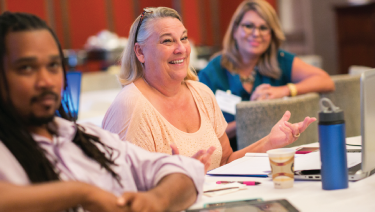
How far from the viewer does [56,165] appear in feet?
3.19

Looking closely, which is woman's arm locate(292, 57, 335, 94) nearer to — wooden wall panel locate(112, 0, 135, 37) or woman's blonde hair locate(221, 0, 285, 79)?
woman's blonde hair locate(221, 0, 285, 79)

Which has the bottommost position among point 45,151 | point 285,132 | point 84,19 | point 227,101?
point 227,101

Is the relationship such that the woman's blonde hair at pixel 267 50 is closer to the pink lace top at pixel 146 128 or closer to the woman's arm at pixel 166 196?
the pink lace top at pixel 146 128

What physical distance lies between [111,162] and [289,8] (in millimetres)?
8781

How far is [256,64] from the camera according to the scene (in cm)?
303

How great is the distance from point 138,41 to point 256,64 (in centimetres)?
133

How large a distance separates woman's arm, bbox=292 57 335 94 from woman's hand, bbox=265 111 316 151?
1.19 m

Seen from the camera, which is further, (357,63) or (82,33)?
(357,63)

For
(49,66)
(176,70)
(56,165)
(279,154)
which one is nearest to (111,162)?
(56,165)

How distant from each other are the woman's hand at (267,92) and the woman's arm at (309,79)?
0.17m

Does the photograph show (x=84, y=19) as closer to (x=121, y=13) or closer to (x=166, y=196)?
(x=121, y=13)

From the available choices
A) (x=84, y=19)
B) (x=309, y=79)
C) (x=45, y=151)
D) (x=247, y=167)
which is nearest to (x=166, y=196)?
(x=45, y=151)

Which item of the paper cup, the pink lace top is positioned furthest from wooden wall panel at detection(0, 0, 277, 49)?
the paper cup

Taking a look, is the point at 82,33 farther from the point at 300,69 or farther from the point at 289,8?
the point at 300,69
